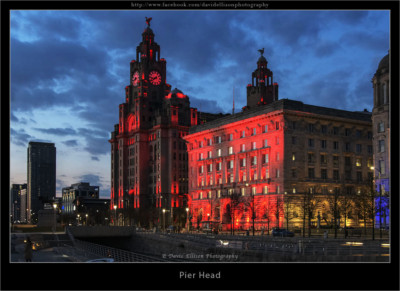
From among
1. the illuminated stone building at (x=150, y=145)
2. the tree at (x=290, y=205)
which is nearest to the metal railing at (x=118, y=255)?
the tree at (x=290, y=205)

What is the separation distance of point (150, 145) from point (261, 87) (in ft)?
114

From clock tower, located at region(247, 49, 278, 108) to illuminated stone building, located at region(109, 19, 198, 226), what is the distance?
16.3 metres

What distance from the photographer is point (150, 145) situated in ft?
493

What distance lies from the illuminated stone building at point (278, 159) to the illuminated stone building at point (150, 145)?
94.6 ft

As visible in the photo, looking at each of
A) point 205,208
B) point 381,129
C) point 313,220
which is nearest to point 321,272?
point 381,129

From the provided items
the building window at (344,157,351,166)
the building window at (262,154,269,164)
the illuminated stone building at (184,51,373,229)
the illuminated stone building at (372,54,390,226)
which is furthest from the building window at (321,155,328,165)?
the illuminated stone building at (372,54,390,226)

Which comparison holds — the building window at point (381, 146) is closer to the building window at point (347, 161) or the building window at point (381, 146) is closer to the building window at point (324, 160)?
the building window at point (324, 160)

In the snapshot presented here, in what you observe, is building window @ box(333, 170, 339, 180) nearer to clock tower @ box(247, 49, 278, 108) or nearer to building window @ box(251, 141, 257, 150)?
building window @ box(251, 141, 257, 150)

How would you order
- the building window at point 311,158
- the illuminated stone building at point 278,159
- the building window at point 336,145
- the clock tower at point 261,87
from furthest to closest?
the clock tower at point 261,87, the building window at point 336,145, the building window at point 311,158, the illuminated stone building at point 278,159

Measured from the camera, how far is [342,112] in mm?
101188

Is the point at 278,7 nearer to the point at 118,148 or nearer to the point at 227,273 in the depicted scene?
the point at 227,273

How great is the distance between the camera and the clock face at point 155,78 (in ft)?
509

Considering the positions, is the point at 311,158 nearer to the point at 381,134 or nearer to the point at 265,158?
the point at 265,158

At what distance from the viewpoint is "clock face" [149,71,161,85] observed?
155125mm
